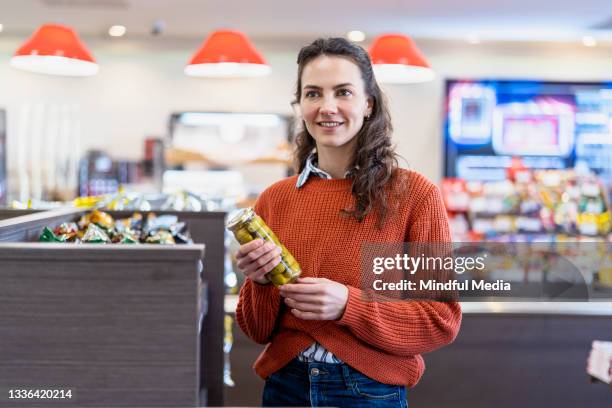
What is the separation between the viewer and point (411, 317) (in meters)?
1.62

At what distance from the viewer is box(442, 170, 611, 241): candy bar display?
721cm

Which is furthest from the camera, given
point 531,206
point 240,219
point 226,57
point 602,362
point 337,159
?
point 531,206

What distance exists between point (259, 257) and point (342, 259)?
0.21 m

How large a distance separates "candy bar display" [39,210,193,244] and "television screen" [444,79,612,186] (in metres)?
5.98

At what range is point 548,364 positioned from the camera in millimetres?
4090

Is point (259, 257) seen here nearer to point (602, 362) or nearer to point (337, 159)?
point (337, 159)

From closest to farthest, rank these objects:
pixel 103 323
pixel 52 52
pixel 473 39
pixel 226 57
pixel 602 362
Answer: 1. pixel 103 323
2. pixel 602 362
3. pixel 52 52
4. pixel 226 57
5. pixel 473 39

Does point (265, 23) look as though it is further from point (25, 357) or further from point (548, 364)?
point (25, 357)

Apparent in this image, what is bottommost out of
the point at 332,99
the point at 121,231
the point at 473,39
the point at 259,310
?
the point at 259,310

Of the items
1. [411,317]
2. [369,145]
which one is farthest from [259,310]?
[369,145]

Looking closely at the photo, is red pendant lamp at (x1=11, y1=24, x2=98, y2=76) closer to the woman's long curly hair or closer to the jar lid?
the woman's long curly hair

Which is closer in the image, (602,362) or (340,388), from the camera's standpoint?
(340,388)

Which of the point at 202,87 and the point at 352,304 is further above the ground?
the point at 202,87

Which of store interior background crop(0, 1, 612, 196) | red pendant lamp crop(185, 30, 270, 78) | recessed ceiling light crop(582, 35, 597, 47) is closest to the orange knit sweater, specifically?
red pendant lamp crop(185, 30, 270, 78)
